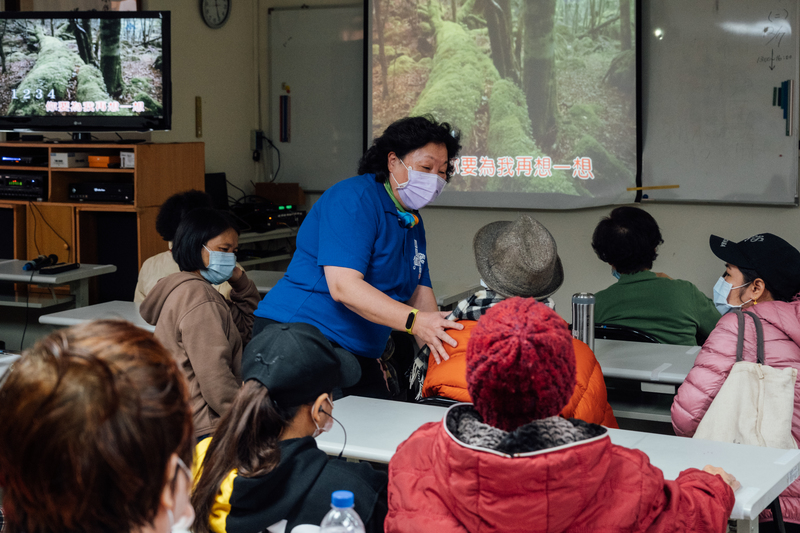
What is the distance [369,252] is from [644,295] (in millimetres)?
1341

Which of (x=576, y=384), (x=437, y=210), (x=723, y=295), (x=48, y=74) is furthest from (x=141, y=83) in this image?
(x=576, y=384)

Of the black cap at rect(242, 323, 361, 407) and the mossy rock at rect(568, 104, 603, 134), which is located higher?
the mossy rock at rect(568, 104, 603, 134)

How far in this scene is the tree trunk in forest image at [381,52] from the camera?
18.0 ft

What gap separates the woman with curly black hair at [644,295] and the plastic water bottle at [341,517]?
204 cm

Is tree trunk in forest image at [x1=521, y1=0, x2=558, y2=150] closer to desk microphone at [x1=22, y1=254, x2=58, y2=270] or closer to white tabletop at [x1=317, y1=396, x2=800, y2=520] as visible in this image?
desk microphone at [x1=22, y1=254, x2=58, y2=270]

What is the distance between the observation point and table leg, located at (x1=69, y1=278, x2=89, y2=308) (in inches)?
167

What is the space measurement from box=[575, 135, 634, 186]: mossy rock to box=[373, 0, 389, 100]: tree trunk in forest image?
4.80 ft

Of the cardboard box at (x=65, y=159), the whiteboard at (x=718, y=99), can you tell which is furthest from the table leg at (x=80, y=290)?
the whiteboard at (x=718, y=99)

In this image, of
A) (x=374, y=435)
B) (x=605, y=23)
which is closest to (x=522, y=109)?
(x=605, y=23)

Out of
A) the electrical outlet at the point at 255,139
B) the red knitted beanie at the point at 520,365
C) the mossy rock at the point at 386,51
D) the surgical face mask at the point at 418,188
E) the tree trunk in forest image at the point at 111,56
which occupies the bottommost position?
the red knitted beanie at the point at 520,365

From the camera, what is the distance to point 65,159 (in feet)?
15.6

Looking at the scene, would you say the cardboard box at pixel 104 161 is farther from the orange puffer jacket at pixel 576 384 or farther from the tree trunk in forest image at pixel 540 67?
the orange puffer jacket at pixel 576 384

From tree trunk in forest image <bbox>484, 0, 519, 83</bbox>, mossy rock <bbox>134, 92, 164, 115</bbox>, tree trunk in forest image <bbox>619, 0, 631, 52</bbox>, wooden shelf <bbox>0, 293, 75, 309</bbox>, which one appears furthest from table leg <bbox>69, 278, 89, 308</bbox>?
tree trunk in forest image <bbox>619, 0, 631, 52</bbox>

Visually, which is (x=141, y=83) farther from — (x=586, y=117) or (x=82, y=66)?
(x=586, y=117)
